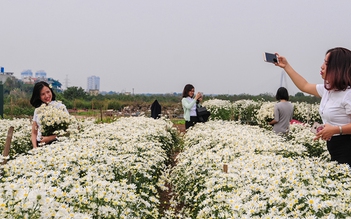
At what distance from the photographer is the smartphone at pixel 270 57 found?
3852 mm

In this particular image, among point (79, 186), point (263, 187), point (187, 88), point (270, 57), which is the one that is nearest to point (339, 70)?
point (270, 57)

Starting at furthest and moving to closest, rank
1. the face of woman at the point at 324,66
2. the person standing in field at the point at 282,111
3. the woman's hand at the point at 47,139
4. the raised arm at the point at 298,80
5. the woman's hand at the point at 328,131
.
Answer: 1. the person standing in field at the point at 282,111
2. the woman's hand at the point at 47,139
3. the raised arm at the point at 298,80
4. the face of woman at the point at 324,66
5. the woman's hand at the point at 328,131

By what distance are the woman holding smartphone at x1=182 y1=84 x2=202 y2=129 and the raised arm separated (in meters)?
4.96

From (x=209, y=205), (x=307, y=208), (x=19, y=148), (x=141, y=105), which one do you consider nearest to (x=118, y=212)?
(x=209, y=205)

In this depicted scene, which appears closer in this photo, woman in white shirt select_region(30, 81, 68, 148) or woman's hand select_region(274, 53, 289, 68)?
woman's hand select_region(274, 53, 289, 68)

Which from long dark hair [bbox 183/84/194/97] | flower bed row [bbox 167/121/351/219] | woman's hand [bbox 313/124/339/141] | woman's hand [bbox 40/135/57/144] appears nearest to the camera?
flower bed row [bbox 167/121/351/219]

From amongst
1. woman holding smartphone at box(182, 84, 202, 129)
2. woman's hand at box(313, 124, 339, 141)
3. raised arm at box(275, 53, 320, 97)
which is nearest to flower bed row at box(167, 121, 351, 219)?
woman's hand at box(313, 124, 339, 141)

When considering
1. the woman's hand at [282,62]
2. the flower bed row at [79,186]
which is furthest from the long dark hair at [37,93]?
the woman's hand at [282,62]

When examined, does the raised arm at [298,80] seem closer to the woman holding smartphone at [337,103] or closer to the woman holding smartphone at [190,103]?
the woman holding smartphone at [337,103]

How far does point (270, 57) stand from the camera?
3879mm

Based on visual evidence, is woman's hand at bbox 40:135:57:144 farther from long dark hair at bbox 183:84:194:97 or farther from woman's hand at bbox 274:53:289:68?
long dark hair at bbox 183:84:194:97

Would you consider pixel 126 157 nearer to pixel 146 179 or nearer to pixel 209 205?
pixel 146 179

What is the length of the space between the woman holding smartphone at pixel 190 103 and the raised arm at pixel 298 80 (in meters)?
4.96

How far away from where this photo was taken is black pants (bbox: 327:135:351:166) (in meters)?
3.27
